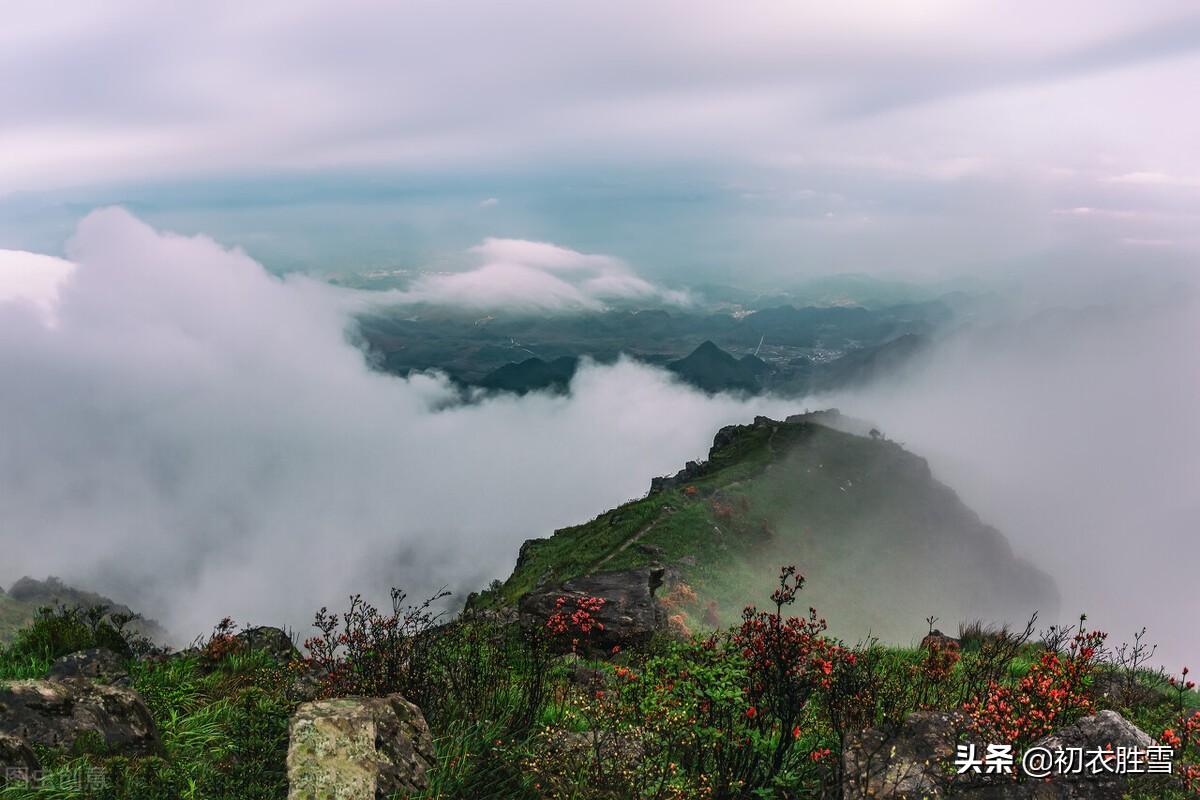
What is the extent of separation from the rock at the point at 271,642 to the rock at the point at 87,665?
220 cm

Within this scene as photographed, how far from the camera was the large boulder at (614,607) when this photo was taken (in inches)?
814

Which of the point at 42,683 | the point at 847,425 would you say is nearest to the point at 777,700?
the point at 42,683

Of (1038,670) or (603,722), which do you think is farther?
(1038,670)

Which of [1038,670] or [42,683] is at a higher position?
[1038,670]

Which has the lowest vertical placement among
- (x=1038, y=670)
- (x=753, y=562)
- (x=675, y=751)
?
(x=675, y=751)

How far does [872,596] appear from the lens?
76.5 m

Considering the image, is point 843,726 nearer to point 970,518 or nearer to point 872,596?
point 872,596

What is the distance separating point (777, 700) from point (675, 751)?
1.48 metres

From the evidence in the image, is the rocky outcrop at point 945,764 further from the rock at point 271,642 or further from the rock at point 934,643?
the rock at point 271,642

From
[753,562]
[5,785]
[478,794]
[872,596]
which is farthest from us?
[872,596]

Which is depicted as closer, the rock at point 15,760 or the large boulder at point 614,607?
the rock at point 15,760

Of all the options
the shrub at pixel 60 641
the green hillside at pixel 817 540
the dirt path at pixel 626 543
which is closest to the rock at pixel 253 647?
the shrub at pixel 60 641

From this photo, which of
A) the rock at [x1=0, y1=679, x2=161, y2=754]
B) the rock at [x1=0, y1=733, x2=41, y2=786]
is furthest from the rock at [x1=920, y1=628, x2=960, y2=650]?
the rock at [x1=0, y1=733, x2=41, y2=786]

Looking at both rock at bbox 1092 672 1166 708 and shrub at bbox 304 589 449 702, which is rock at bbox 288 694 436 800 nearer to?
shrub at bbox 304 589 449 702
